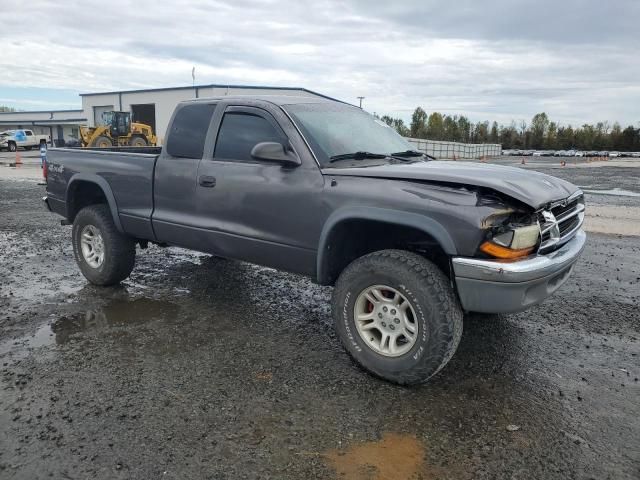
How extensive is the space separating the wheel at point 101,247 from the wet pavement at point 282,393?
0.68 feet

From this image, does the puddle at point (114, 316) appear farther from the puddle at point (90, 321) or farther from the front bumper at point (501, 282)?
the front bumper at point (501, 282)

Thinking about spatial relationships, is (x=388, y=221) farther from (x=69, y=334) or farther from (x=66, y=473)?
(x=69, y=334)

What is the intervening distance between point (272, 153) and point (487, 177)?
60.0 inches

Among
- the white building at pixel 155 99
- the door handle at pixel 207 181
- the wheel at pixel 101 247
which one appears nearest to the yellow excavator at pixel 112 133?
the white building at pixel 155 99

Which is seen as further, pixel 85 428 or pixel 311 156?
pixel 311 156

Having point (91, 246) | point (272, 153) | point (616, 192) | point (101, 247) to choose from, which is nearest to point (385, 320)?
point (272, 153)

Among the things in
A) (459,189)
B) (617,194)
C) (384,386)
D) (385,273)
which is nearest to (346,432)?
(384,386)

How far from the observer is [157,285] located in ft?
19.0

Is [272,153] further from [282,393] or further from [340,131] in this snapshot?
[282,393]

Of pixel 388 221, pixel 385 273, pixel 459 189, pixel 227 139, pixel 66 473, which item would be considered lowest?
pixel 66 473

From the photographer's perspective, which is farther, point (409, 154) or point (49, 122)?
point (49, 122)

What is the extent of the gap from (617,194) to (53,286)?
50.3ft

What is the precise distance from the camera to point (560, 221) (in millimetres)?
3717

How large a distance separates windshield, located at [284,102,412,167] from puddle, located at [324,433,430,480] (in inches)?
79.1
